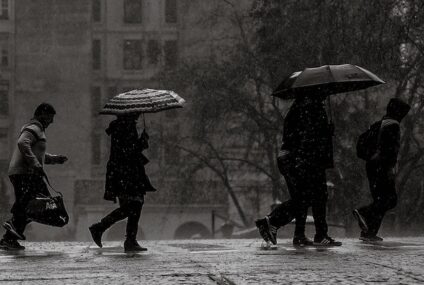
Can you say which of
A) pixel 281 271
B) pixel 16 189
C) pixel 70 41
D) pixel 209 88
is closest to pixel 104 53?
pixel 70 41

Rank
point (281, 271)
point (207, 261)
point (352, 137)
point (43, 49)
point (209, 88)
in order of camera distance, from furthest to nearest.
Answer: point (43, 49), point (209, 88), point (352, 137), point (207, 261), point (281, 271)

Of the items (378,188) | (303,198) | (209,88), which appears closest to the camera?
(303,198)

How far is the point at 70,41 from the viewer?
2219 inches

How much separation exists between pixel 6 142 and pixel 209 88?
93.6 feet

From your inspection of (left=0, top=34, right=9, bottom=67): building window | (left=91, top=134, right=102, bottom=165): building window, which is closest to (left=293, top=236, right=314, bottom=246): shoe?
(left=91, top=134, right=102, bottom=165): building window

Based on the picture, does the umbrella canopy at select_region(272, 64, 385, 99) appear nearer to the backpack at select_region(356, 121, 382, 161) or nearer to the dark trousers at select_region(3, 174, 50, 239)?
the backpack at select_region(356, 121, 382, 161)

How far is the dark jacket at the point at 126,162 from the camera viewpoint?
34.3ft

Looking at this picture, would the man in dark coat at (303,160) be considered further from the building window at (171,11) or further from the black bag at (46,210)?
the building window at (171,11)

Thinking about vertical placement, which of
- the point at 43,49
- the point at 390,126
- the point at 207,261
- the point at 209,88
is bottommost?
the point at 207,261

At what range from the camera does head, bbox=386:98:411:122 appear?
11.7 metres

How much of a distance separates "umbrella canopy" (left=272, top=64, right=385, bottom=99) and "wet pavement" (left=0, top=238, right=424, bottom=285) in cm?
189

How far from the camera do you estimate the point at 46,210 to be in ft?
35.9

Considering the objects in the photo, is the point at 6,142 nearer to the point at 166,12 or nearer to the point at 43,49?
the point at 43,49

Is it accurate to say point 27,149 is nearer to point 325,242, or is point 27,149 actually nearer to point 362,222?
point 325,242
